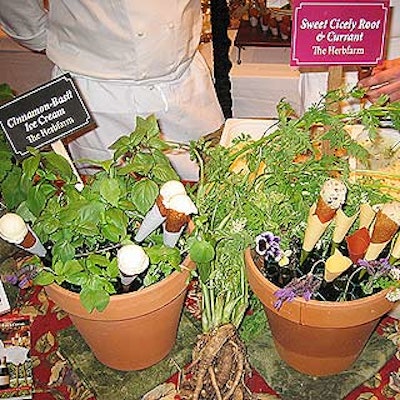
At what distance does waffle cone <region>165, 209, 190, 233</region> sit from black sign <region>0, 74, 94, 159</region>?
22 cm

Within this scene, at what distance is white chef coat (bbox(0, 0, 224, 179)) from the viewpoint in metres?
1.50

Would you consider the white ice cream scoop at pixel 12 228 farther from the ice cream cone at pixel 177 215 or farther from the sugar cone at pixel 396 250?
the sugar cone at pixel 396 250

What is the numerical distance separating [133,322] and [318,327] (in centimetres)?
23

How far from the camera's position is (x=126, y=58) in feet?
5.06

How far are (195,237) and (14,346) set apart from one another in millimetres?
329

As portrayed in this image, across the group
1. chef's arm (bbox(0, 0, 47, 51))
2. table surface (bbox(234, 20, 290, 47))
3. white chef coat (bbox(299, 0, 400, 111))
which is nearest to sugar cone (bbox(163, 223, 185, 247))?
white chef coat (bbox(299, 0, 400, 111))

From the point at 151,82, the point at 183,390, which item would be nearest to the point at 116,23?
the point at 151,82

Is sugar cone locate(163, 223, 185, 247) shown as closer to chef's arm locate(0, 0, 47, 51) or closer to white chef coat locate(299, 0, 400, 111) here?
white chef coat locate(299, 0, 400, 111)

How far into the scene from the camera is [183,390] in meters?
0.83

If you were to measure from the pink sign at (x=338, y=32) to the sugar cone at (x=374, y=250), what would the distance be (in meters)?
0.29

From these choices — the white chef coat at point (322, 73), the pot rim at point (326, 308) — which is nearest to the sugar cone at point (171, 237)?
the pot rim at point (326, 308)

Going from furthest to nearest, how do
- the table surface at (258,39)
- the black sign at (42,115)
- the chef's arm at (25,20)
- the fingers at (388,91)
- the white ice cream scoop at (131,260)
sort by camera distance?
the table surface at (258,39)
the chef's arm at (25,20)
the fingers at (388,91)
the black sign at (42,115)
the white ice cream scoop at (131,260)

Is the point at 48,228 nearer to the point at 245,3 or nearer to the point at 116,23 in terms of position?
the point at 116,23

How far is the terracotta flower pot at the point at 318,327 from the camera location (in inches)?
A: 30.0
